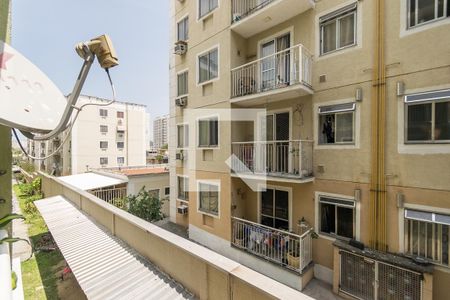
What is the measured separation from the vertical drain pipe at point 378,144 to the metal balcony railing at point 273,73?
1820 mm

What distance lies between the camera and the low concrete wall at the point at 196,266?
87.0 inches

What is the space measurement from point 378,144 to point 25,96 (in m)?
7.25

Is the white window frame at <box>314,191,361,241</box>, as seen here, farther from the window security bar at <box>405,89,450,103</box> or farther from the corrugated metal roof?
the corrugated metal roof

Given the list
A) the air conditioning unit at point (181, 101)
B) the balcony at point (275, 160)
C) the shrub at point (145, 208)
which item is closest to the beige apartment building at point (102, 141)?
the shrub at point (145, 208)

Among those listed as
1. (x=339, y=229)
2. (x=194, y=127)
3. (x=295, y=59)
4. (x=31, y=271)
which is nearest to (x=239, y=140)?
(x=194, y=127)

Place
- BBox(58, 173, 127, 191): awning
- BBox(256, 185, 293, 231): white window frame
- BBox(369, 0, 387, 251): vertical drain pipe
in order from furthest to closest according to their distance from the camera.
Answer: BBox(58, 173, 127, 191): awning
BBox(256, 185, 293, 231): white window frame
BBox(369, 0, 387, 251): vertical drain pipe

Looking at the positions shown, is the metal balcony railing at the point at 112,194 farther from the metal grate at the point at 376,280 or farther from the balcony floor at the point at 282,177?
the metal grate at the point at 376,280

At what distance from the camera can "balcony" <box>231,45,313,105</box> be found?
21.7 ft

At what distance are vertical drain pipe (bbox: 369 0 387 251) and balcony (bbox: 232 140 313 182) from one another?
5.67 ft

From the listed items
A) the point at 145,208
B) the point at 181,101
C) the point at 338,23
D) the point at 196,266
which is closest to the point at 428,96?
the point at 338,23

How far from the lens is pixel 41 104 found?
2574 millimetres

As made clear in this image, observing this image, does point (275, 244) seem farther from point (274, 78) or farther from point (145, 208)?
point (145, 208)

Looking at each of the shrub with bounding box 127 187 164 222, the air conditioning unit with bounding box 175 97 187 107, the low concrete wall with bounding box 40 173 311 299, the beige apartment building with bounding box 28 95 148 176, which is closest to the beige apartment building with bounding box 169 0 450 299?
the air conditioning unit with bounding box 175 97 187 107

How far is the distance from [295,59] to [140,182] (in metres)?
13.0
